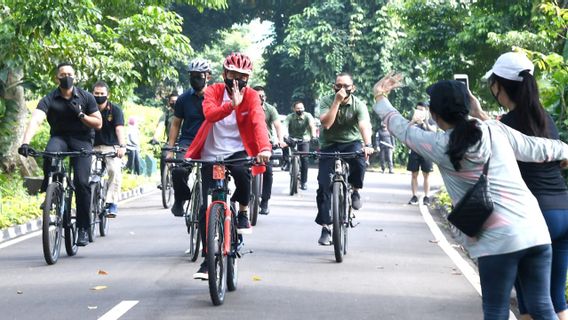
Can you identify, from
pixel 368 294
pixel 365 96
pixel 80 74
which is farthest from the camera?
pixel 365 96

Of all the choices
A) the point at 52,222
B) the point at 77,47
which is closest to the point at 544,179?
the point at 52,222

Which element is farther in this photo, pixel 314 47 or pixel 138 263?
pixel 314 47

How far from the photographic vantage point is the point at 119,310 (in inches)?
331

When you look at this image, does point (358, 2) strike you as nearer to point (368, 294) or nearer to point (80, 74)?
point (80, 74)

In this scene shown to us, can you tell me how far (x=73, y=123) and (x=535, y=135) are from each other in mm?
6780

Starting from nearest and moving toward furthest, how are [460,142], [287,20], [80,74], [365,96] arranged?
[460,142] → [80,74] → [365,96] → [287,20]

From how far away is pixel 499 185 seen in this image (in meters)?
5.33

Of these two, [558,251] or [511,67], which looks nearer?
[511,67]

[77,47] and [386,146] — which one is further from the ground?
[77,47]

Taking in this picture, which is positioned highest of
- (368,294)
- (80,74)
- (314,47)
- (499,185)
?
(314,47)

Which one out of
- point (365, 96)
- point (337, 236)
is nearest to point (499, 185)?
point (337, 236)

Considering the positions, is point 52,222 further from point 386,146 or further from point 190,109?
point 386,146

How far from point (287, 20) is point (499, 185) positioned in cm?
4969

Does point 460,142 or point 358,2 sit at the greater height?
point 358,2
